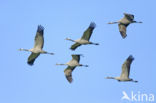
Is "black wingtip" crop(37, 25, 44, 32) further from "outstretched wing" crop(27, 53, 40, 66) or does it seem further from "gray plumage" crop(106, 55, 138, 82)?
"gray plumage" crop(106, 55, 138, 82)

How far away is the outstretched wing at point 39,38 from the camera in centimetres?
4975

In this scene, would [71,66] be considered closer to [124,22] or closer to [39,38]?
[39,38]

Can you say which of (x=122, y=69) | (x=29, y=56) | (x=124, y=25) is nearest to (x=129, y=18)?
(x=124, y=25)

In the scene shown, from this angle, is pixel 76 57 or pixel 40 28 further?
pixel 76 57

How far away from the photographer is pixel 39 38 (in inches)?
1970

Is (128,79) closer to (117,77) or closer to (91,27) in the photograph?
(117,77)

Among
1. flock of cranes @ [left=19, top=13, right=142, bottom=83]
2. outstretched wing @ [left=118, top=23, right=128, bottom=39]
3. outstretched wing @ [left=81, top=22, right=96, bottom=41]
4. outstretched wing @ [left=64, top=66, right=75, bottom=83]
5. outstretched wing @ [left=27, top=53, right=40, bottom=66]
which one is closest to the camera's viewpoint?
flock of cranes @ [left=19, top=13, right=142, bottom=83]

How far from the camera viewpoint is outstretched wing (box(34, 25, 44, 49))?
49750 millimetres

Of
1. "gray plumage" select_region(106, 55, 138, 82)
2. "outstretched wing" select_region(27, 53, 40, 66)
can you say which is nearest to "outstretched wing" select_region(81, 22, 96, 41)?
"gray plumage" select_region(106, 55, 138, 82)

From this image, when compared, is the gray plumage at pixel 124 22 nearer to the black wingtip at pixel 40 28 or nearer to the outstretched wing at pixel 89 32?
the outstretched wing at pixel 89 32

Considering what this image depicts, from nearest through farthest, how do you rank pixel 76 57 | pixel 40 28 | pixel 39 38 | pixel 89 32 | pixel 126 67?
pixel 126 67
pixel 40 28
pixel 39 38
pixel 89 32
pixel 76 57

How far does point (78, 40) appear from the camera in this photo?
51750 millimetres

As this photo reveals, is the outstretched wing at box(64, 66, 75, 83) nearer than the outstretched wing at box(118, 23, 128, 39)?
No

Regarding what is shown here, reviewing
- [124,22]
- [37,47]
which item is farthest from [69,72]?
[124,22]
